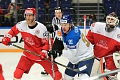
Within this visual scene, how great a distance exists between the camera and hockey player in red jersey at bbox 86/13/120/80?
3.19 meters

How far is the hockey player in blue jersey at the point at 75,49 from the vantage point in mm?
2693

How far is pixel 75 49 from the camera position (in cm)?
270

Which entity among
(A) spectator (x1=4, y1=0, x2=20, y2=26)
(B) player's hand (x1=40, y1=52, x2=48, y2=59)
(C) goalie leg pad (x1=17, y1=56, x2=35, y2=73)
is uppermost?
(A) spectator (x1=4, y1=0, x2=20, y2=26)

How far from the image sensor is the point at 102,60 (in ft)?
10.9

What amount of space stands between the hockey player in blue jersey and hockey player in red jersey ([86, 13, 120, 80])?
1.37ft

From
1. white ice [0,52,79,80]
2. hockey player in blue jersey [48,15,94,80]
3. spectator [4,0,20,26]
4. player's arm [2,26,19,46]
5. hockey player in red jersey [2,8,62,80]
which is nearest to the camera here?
hockey player in blue jersey [48,15,94,80]

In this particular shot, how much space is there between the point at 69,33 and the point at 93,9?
22.8 feet

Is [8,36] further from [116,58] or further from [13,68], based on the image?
[13,68]

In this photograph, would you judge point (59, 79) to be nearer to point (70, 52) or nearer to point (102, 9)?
point (70, 52)

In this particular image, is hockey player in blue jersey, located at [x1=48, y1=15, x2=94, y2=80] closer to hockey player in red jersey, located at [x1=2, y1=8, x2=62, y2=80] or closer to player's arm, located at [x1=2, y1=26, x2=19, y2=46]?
hockey player in red jersey, located at [x1=2, y1=8, x2=62, y2=80]

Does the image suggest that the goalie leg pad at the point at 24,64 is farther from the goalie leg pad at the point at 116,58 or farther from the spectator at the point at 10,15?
the spectator at the point at 10,15

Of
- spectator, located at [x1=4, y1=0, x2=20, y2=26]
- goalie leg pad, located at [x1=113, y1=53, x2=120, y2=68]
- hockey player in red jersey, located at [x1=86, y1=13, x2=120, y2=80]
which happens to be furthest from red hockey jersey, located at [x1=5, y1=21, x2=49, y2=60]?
spectator, located at [x1=4, y1=0, x2=20, y2=26]

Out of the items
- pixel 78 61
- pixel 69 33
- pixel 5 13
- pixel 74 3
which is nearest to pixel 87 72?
pixel 78 61

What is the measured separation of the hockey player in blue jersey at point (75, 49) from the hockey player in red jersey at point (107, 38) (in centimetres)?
42
